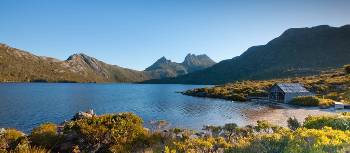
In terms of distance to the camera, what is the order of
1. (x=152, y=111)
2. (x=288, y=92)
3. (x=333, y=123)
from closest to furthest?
(x=333, y=123)
(x=152, y=111)
(x=288, y=92)

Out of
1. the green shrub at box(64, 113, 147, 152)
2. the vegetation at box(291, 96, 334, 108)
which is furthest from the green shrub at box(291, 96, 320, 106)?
the green shrub at box(64, 113, 147, 152)

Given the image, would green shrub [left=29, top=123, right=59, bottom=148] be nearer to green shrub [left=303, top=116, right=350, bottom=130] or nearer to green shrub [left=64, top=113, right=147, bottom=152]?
green shrub [left=64, top=113, right=147, bottom=152]

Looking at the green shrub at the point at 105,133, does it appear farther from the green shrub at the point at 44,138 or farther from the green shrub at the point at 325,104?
the green shrub at the point at 325,104

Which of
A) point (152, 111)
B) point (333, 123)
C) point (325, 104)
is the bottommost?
point (152, 111)

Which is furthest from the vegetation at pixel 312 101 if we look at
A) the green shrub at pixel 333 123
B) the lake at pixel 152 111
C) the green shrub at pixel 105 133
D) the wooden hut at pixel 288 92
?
the green shrub at pixel 105 133

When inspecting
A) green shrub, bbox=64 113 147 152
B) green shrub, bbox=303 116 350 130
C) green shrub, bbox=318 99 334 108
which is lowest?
green shrub, bbox=318 99 334 108

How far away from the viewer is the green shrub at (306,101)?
7381 centimetres

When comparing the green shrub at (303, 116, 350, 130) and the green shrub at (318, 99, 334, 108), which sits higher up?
the green shrub at (303, 116, 350, 130)

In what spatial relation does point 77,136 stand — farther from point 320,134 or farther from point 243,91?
A: point 243,91

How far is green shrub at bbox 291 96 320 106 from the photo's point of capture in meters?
73.8

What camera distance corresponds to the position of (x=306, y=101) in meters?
75.4

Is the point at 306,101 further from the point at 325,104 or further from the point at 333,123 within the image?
the point at 333,123

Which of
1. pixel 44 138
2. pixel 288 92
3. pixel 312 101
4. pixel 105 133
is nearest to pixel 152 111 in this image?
pixel 312 101

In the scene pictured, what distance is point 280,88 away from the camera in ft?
274
